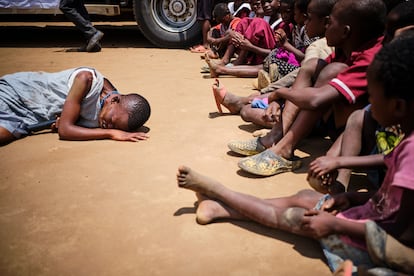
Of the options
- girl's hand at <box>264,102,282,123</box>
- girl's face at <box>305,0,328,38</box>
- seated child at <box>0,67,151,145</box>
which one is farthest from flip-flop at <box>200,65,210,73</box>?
girl's hand at <box>264,102,282,123</box>

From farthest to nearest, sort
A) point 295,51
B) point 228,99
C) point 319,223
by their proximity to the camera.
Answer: point 295,51 < point 228,99 < point 319,223

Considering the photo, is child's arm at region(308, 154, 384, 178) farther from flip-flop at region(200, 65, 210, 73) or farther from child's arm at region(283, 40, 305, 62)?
flip-flop at region(200, 65, 210, 73)

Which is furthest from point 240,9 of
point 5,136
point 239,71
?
point 5,136

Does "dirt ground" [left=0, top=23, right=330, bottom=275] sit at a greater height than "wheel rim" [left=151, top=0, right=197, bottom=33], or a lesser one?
lesser

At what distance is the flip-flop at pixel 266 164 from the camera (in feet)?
7.90

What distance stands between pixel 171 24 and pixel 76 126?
14.5 ft

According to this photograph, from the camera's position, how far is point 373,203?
161cm

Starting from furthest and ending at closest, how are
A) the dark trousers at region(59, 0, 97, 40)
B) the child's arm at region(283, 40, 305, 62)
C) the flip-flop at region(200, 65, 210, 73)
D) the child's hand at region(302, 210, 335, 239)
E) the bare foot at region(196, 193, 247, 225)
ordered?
the dark trousers at region(59, 0, 97, 40) < the flip-flop at region(200, 65, 210, 73) < the child's arm at region(283, 40, 305, 62) < the bare foot at region(196, 193, 247, 225) < the child's hand at region(302, 210, 335, 239)

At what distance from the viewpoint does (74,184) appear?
2359 millimetres

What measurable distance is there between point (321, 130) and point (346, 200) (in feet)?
4.22

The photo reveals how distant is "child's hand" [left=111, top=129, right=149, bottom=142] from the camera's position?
2.99 m

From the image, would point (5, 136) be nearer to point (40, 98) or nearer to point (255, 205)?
point (40, 98)

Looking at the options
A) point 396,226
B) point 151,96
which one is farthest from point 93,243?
point 151,96

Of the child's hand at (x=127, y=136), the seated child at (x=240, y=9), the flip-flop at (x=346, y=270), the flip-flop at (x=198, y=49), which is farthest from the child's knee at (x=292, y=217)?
the flip-flop at (x=198, y=49)
